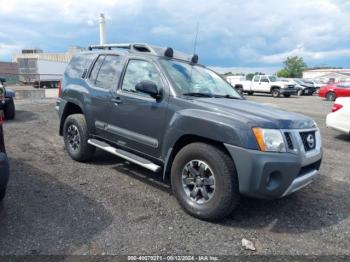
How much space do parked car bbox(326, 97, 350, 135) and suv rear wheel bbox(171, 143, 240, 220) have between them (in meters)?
5.75

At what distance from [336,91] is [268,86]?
6067 mm

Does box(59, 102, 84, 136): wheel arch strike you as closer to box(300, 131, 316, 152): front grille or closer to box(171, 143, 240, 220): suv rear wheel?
box(171, 143, 240, 220): suv rear wheel

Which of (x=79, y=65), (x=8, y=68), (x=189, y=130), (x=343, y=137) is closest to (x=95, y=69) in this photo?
(x=79, y=65)

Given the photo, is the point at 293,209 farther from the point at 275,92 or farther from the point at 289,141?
the point at 275,92

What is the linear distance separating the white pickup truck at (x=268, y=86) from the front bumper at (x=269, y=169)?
2550cm

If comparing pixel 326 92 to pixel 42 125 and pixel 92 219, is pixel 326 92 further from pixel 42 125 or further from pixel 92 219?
pixel 92 219

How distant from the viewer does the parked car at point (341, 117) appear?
26.3 ft

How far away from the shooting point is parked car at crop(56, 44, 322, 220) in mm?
3404

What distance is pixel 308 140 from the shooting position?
12.4 feet

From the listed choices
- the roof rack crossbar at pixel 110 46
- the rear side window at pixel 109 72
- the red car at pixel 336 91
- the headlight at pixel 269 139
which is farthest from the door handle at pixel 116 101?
the red car at pixel 336 91

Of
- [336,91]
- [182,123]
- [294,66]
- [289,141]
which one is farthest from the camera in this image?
[294,66]

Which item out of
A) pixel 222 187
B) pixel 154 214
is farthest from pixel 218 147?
pixel 154 214

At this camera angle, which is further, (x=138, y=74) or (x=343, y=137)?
(x=343, y=137)

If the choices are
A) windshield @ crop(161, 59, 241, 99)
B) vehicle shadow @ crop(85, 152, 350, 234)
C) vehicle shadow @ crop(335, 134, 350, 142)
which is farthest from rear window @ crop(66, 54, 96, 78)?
vehicle shadow @ crop(335, 134, 350, 142)
